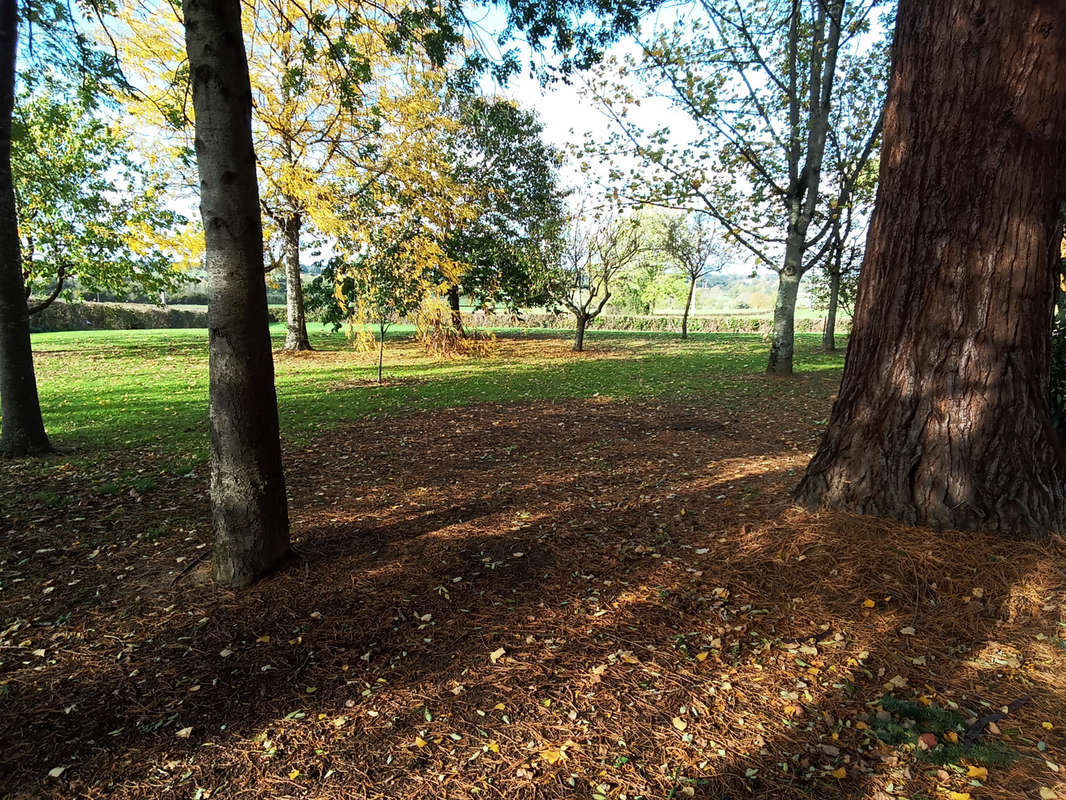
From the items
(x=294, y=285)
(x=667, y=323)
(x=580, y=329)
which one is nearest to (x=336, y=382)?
(x=294, y=285)

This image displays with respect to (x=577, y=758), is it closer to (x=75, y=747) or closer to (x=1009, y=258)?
(x=75, y=747)

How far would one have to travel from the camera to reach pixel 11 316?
608 centimetres

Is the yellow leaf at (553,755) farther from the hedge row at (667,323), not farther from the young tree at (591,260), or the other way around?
the hedge row at (667,323)

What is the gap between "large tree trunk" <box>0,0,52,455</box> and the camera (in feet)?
18.0

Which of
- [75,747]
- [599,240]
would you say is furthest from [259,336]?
[599,240]

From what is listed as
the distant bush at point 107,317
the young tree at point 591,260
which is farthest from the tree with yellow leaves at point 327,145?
the distant bush at point 107,317

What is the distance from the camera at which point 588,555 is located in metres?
3.86

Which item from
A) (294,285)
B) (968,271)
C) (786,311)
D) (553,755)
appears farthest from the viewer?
(294,285)

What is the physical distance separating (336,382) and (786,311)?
37.9ft

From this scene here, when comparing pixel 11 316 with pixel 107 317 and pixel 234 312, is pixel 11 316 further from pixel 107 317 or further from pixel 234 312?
pixel 107 317

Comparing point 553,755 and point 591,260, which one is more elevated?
point 591,260

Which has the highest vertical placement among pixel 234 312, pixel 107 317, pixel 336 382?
pixel 107 317

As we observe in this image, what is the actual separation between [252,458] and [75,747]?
64.2 inches

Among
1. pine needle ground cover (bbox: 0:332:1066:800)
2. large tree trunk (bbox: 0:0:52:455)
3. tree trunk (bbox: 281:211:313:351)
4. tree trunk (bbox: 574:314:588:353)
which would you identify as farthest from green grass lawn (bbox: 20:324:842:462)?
pine needle ground cover (bbox: 0:332:1066:800)
